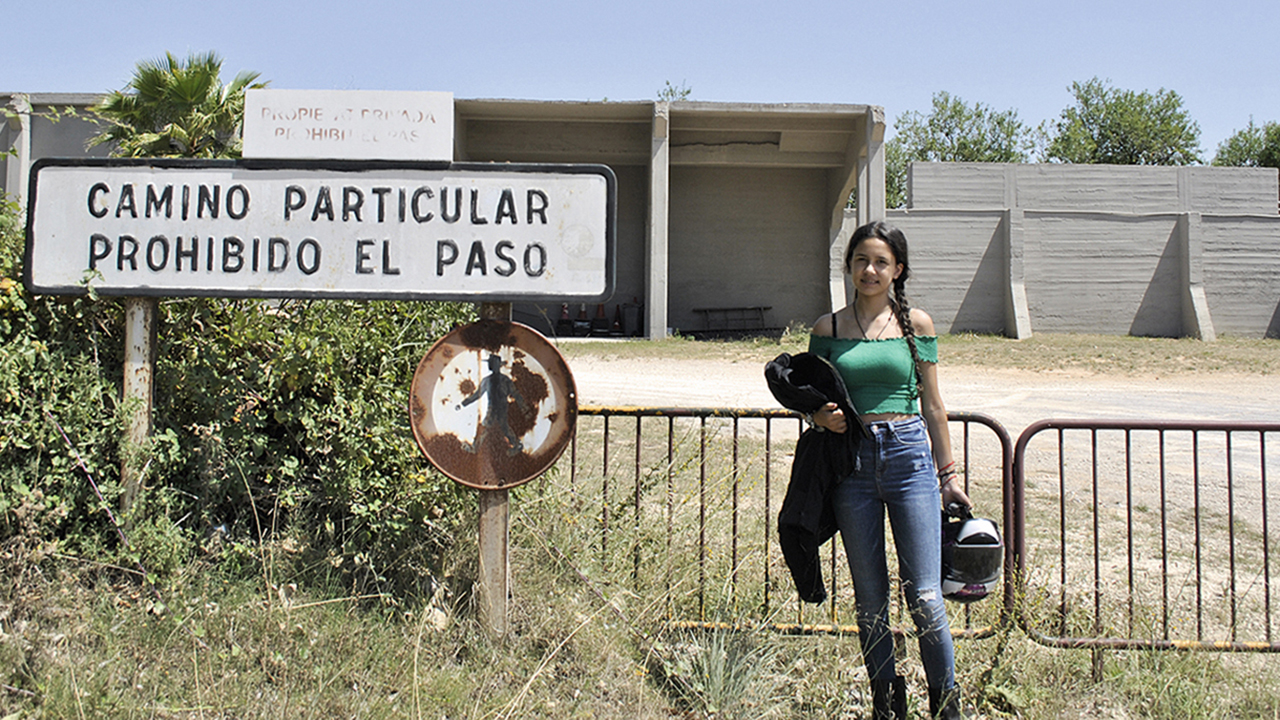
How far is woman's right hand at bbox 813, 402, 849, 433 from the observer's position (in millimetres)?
2637

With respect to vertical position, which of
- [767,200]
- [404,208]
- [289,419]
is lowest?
[289,419]

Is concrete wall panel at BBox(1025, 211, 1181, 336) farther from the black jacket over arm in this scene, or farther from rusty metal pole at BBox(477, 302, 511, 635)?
rusty metal pole at BBox(477, 302, 511, 635)

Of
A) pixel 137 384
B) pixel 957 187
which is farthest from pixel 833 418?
pixel 957 187

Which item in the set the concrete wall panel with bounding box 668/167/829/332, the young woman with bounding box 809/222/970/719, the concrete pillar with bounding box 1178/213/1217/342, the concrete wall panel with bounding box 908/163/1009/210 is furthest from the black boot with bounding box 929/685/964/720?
the concrete pillar with bounding box 1178/213/1217/342

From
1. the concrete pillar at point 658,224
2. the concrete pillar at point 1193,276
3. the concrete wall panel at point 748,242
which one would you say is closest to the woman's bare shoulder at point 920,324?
the concrete pillar at point 658,224

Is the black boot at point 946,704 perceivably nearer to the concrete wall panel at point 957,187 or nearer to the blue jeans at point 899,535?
the blue jeans at point 899,535

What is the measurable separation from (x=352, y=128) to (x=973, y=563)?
2738mm

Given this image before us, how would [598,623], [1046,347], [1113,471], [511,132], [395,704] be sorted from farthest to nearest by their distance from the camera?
1. [511,132]
2. [1046,347]
3. [1113,471]
4. [598,623]
5. [395,704]

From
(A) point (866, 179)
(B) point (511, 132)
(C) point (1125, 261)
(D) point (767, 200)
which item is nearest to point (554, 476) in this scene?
(A) point (866, 179)

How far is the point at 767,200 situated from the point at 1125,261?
10.7m

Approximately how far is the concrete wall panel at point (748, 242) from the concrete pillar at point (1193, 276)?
34.2 feet

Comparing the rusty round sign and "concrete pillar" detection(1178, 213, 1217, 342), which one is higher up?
"concrete pillar" detection(1178, 213, 1217, 342)

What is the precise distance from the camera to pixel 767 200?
23906 mm

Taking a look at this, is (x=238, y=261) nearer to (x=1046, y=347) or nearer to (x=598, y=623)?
(x=598, y=623)
